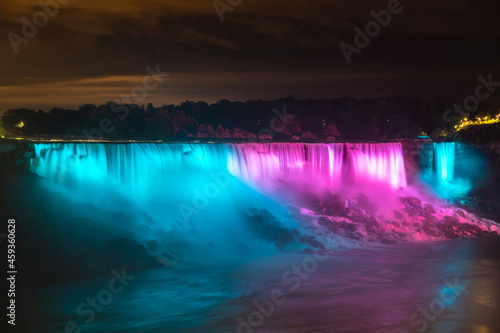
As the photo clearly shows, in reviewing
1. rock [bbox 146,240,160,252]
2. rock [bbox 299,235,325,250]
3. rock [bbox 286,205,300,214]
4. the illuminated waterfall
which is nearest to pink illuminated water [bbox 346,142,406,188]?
the illuminated waterfall

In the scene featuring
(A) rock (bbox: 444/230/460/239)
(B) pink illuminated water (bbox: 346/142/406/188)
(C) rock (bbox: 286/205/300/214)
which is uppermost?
(B) pink illuminated water (bbox: 346/142/406/188)

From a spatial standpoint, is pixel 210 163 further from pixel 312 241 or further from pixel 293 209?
pixel 312 241

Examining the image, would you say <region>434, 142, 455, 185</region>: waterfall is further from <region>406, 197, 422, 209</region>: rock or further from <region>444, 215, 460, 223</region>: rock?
<region>444, 215, 460, 223</region>: rock

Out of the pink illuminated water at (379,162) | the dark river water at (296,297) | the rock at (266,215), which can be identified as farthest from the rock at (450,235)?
the pink illuminated water at (379,162)

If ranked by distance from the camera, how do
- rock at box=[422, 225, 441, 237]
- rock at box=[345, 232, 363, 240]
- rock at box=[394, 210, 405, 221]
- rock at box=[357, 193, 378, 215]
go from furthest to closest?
rock at box=[357, 193, 378, 215] < rock at box=[394, 210, 405, 221] < rock at box=[422, 225, 441, 237] < rock at box=[345, 232, 363, 240]

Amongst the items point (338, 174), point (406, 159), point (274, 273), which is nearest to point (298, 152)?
point (338, 174)

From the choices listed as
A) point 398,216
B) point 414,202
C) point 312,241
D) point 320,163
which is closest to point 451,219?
point 398,216

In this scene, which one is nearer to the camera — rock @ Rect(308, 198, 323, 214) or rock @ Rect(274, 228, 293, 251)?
rock @ Rect(274, 228, 293, 251)
